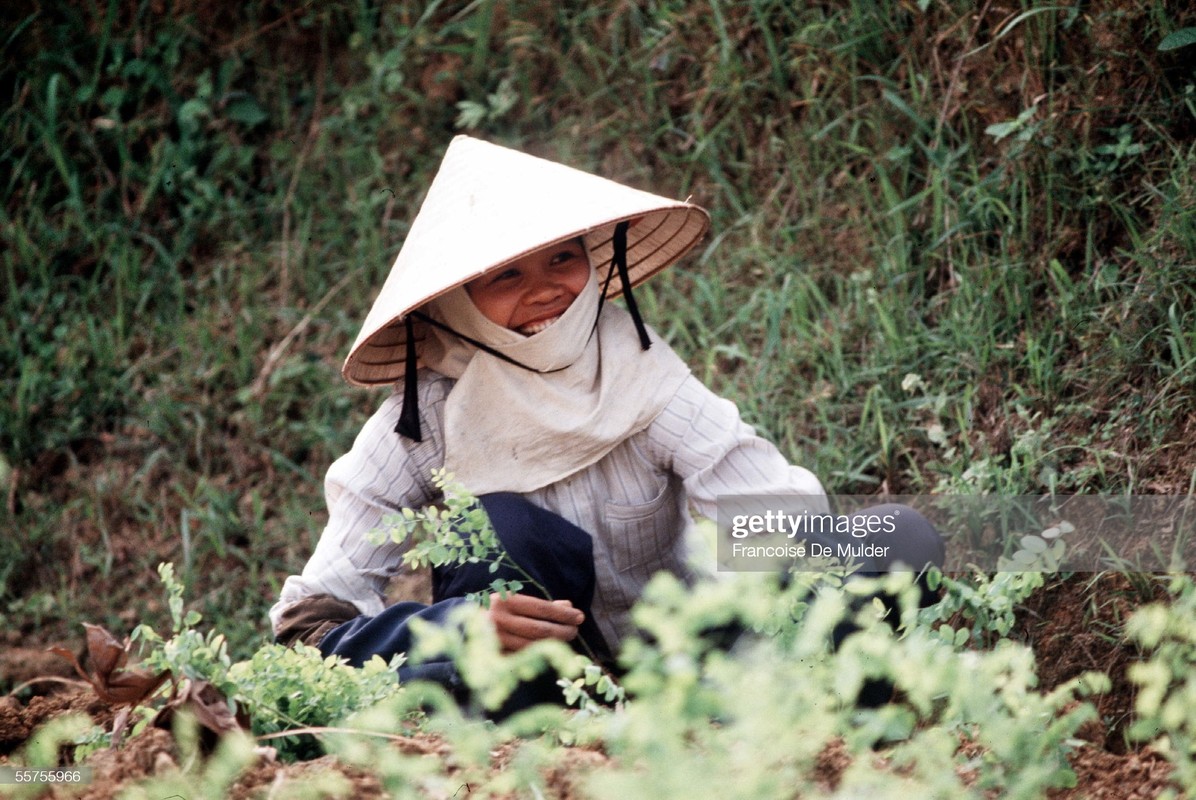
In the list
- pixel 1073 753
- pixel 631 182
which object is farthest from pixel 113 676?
pixel 631 182

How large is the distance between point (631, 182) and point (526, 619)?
2.41 m

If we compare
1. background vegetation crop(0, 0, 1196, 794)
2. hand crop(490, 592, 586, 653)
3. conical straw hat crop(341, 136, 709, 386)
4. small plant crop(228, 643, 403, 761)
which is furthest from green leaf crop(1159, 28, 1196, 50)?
small plant crop(228, 643, 403, 761)

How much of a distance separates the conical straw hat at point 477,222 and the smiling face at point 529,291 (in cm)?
11

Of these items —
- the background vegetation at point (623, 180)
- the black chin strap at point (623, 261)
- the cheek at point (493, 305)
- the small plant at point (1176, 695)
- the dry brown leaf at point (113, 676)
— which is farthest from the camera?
the background vegetation at point (623, 180)

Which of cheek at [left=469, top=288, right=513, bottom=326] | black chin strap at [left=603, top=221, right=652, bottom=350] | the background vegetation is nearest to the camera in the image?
cheek at [left=469, top=288, right=513, bottom=326]

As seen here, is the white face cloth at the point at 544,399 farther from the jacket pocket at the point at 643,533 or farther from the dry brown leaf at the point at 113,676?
the dry brown leaf at the point at 113,676

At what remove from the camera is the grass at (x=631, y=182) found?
3209 millimetres

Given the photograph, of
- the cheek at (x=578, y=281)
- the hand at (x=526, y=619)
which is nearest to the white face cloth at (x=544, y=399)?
the cheek at (x=578, y=281)

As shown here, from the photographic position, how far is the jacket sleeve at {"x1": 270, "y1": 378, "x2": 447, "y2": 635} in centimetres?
256

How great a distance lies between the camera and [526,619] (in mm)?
2262

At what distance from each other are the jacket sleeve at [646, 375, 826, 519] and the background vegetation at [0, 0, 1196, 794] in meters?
A: 0.63

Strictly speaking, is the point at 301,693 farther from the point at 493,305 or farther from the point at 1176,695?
the point at 1176,695

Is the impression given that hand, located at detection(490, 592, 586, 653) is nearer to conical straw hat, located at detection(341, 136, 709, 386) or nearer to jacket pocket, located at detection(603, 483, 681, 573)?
jacket pocket, located at detection(603, 483, 681, 573)

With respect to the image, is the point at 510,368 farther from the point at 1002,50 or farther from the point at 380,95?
the point at 380,95
